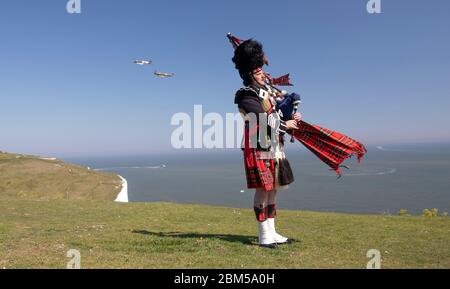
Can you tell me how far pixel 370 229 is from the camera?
1131 cm

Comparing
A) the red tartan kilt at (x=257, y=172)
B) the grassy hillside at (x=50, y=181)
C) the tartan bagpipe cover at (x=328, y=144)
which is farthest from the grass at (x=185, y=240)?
the grassy hillside at (x=50, y=181)

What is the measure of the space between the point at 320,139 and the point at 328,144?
19cm

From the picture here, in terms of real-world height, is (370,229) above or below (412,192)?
above

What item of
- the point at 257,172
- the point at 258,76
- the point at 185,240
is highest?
the point at 258,76

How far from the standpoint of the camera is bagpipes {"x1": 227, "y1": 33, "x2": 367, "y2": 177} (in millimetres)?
8125

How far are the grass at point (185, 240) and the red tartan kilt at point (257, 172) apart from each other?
4.13 ft

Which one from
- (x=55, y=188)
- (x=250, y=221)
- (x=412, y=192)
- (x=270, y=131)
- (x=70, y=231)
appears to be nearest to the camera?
(x=270, y=131)

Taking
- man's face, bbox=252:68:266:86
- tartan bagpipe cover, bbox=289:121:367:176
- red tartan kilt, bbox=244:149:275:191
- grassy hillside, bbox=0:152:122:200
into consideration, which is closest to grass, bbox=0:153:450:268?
red tartan kilt, bbox=244:149:275:191

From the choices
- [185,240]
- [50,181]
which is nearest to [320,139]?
[185,240]

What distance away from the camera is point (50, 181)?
1957 inches

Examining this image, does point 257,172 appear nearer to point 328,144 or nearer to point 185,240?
point 328,144
